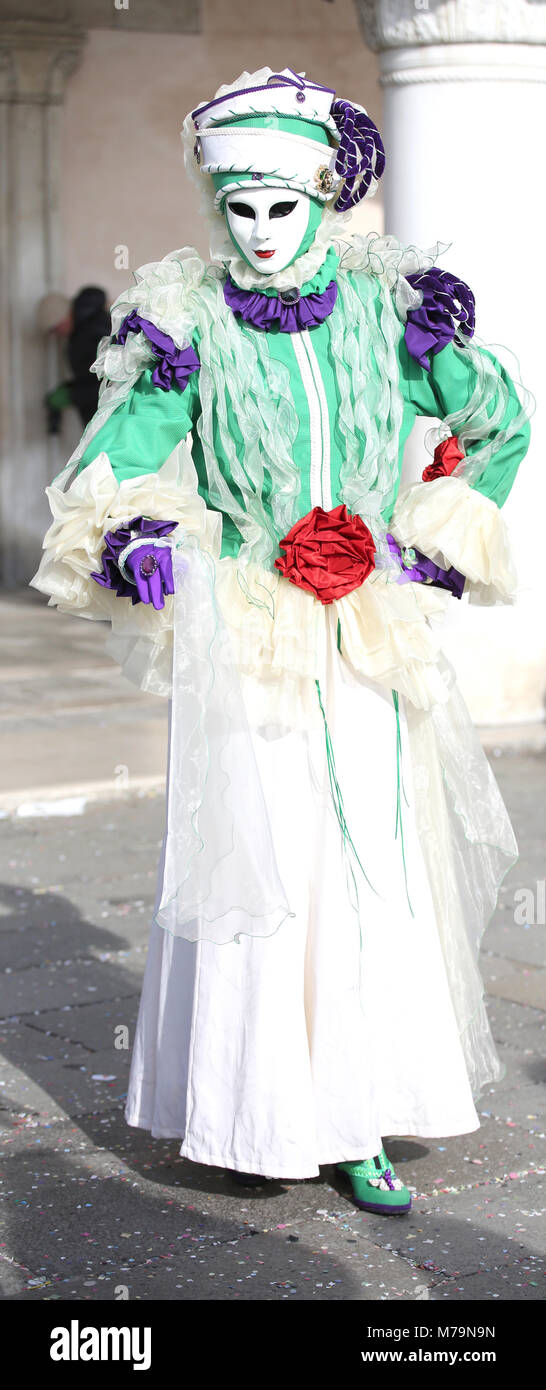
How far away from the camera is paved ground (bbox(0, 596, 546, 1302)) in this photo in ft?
8.96

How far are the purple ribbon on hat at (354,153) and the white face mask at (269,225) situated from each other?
0.10m

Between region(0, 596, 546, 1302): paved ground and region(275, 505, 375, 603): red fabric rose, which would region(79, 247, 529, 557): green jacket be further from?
region(0, 596, 546, 1302): paved ground

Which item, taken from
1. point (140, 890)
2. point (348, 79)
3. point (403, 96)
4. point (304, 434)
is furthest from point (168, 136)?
point (304, 434)

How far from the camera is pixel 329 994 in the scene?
2910 mm

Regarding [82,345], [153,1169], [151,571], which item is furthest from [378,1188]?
[82,345]

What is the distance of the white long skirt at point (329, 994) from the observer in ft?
9.42

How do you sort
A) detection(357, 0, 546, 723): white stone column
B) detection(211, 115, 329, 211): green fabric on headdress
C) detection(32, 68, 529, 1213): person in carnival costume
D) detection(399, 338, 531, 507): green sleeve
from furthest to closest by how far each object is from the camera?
detection(357, 0, 546, 723): white stone column, detection(399, 338, 531, 507): green sleeve, detection(211, 115, 329, 211): green fabric on headdress, detection(32, 68, 529, 1213): person in carnival costume

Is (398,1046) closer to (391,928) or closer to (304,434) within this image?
(391,928)

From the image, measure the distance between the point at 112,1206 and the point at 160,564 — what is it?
1124 mm

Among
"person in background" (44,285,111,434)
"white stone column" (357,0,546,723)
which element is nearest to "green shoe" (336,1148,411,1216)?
"white stone column" (357,0,546,723)

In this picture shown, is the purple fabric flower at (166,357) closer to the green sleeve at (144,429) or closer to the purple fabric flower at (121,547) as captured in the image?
the green sleeve at (144,429)

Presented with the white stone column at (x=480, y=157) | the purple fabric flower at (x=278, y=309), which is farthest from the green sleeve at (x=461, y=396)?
the white stone column at (x=480, y=157)

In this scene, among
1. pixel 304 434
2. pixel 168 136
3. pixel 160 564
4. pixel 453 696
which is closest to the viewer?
pixel 160 564

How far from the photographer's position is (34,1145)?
130 inches
